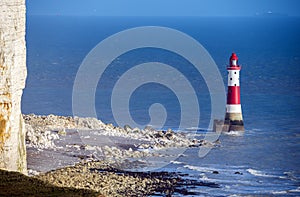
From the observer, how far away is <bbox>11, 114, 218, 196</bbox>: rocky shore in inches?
1035

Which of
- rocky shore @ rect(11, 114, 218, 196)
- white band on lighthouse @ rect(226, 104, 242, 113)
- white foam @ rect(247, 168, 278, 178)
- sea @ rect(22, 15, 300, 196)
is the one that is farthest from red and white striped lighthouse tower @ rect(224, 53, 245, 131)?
white foam @ rect(247, 168, 278, 178)

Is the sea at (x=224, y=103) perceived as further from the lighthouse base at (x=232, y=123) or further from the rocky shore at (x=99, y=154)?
the rocky shore at (x=99, y=154)

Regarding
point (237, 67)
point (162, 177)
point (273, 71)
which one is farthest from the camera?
point (273, 71)

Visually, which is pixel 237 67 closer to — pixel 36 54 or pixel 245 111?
pixel 245 111

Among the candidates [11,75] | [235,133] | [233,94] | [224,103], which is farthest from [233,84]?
[11,75]

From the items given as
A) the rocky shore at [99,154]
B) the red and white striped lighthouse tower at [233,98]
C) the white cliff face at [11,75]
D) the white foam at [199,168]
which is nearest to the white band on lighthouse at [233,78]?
the red and white striped lighthouse tower at [233,98]

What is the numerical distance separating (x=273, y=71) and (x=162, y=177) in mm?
52769

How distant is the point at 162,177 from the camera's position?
2834cm

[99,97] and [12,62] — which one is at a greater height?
[99,97]

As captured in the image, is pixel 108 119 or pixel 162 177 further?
pixel 108 119

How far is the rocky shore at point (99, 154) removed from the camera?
86.3 feet

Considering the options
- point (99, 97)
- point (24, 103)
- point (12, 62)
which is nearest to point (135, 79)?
point (99, 97)

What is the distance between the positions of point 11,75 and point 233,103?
1738cm

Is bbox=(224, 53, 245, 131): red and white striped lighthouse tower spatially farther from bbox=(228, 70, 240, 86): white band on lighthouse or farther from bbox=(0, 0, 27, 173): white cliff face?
bbox=(0, 0, 27, 173): white cliff face
